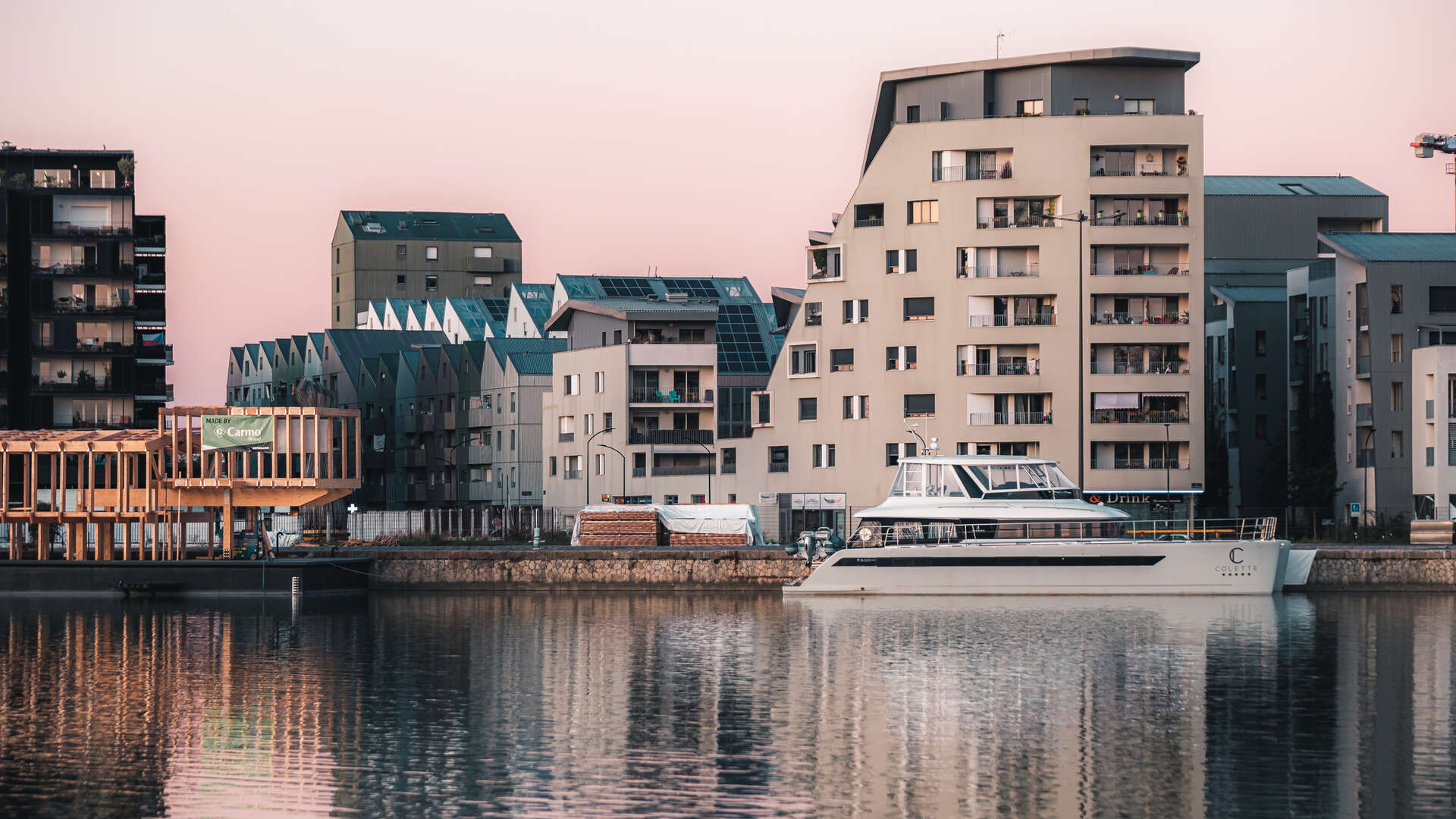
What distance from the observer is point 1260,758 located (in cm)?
3212

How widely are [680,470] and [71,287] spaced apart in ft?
A: 135

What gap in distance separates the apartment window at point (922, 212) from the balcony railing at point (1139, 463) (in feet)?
50.5

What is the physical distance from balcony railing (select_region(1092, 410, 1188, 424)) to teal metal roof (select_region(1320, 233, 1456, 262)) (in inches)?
524

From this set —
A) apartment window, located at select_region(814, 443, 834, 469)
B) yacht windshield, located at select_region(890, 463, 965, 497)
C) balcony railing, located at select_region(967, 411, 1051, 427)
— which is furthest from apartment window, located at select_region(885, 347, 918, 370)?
yacht windshield, located at select_region(890, 463, 965, 497)

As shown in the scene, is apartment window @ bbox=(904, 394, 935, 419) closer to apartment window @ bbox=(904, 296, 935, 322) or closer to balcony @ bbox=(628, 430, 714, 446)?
apartment window @ bbox=(904, 296, 935, 322)

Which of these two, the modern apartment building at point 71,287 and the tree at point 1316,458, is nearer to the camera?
the tree at point 1316,458

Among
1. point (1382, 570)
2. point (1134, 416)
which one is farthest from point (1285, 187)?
point (1382, 570)

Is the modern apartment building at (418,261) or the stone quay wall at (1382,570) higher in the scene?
the modern apartment building at (418,261)

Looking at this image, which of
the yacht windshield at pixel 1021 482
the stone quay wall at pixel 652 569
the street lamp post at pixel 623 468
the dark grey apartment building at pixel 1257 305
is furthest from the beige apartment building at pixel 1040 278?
the yacht windshield at pixel 1021 482

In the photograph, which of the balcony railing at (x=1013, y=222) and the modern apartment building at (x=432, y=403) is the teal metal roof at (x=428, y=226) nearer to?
the modern apartment building at (x=432, y=403)

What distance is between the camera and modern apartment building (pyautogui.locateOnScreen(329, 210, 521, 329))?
18962cm

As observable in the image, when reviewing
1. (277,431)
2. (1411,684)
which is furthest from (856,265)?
(1411,684)

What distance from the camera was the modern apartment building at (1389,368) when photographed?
96750mm

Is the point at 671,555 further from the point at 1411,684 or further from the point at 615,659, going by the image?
the point at 1411,684
